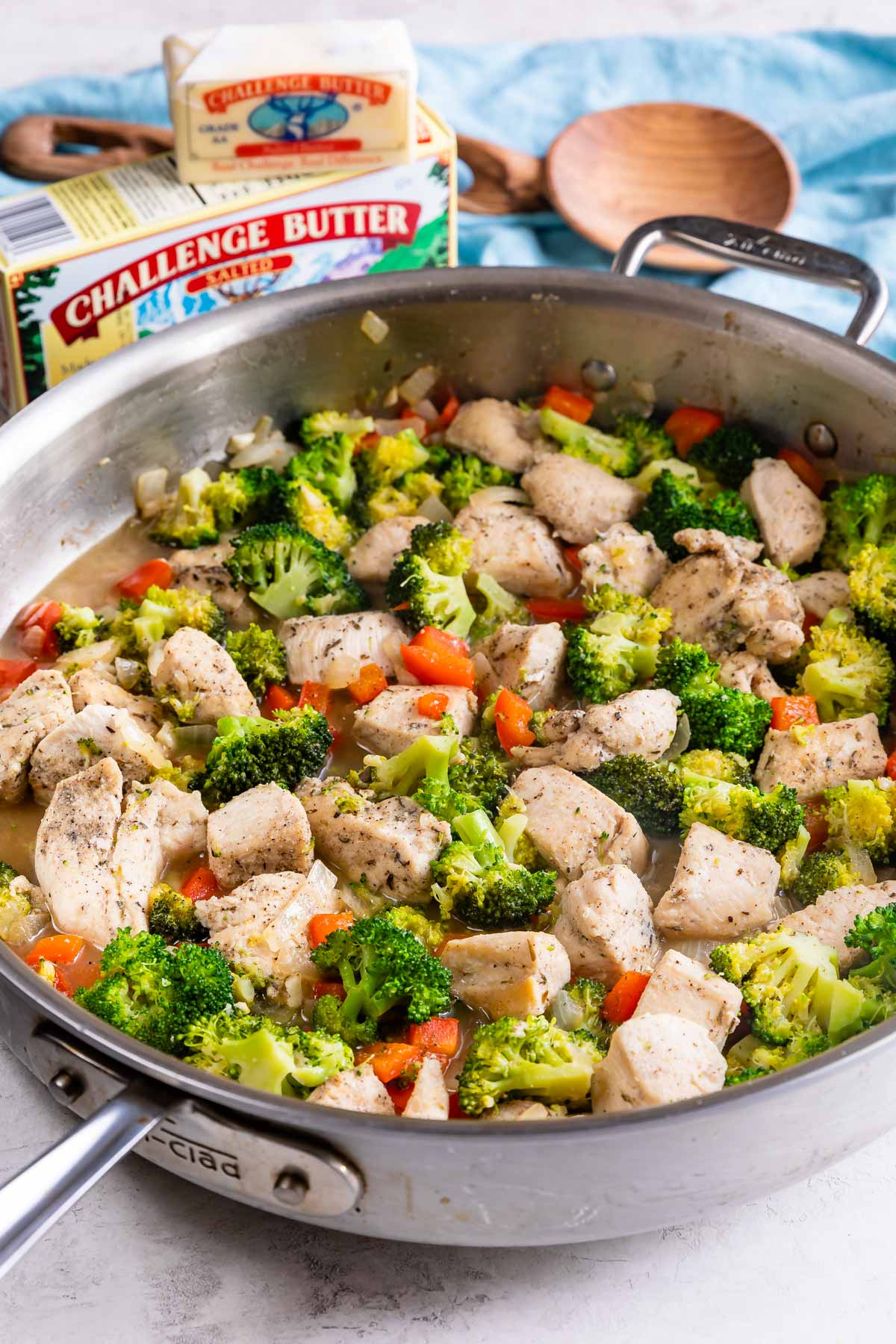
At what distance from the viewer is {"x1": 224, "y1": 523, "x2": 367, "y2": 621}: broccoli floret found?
2992 mm

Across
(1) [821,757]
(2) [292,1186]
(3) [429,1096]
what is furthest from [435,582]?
(2) [292,1186]

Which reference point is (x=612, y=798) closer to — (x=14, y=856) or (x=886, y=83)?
(x=14, y=856)

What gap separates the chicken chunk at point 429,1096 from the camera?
6.76 feet

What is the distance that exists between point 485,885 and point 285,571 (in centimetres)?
92

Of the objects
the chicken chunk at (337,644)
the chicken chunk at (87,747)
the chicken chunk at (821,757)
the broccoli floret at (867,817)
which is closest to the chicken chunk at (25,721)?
the chicken chunk at (87,747)

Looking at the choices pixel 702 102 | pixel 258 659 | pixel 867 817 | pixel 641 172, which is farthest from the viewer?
pixel 702 102

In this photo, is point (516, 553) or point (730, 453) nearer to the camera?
point (516, 553)

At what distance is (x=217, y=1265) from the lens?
212 cm

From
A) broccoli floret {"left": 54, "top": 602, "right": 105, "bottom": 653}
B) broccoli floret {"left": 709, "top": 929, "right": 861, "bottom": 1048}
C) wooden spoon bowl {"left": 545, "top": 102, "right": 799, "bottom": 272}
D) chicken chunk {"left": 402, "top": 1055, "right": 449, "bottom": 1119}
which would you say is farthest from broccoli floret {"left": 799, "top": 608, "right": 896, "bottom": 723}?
wooden spoon bowl {"left": 545, "top": 102, "right": 799, "bottom": 272}

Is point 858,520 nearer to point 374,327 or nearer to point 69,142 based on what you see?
point 374,327

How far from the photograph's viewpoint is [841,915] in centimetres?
238

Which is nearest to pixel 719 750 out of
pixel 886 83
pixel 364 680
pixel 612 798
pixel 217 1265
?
pixel 612 798

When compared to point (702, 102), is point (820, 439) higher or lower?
lower

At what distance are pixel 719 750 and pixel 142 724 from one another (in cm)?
111
